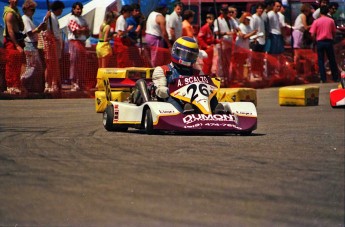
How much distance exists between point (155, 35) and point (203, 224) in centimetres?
1366

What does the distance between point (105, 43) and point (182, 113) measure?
7554 millimetres

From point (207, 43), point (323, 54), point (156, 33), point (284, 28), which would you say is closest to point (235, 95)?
point (156, 33)

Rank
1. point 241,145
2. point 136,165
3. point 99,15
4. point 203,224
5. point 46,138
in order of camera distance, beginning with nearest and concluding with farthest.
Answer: point 203,224
point 136,165
point 241,145
point 46,138
point 99,15

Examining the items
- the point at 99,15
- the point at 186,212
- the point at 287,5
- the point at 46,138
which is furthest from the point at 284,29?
the point at 186,212

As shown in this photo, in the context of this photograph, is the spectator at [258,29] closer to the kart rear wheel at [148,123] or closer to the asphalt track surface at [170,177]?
the asphalt track surface at [170,177]

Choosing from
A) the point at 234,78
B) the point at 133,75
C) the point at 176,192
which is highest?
the point at 176,192

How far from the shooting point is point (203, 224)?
6555 mm

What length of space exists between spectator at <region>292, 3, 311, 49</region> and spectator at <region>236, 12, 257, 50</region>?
1.85 meters

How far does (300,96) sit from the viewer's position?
56.4ft

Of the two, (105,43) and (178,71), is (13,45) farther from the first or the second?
(178,71)

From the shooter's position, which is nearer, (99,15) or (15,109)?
(15,109)

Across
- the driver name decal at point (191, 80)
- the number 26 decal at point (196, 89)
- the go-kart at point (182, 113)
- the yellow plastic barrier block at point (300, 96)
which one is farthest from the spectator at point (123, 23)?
the number 26 decal at point (196, 89)

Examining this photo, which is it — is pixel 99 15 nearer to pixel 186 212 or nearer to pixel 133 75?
pixel 133 75

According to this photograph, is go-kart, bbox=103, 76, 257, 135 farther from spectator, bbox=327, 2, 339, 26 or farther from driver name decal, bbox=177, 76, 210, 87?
spectator, bbox=327, 2, 339, 26
